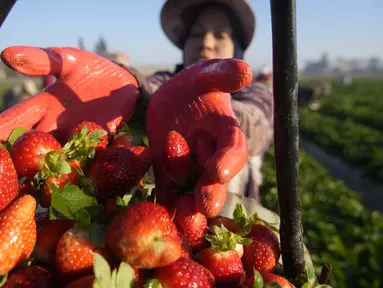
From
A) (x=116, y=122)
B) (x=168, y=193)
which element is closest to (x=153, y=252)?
(x=168, y=193)

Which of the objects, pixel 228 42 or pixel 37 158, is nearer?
pixel 37 158

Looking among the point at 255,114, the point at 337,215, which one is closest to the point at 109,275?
the point at 255,114

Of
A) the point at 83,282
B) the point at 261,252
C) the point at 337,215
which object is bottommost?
the point at 337,215

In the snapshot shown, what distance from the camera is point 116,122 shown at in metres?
1.31

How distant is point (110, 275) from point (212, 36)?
1.64 metres

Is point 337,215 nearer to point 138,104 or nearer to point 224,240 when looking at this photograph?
point 138,104

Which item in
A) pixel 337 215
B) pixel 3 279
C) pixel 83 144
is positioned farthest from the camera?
pixel 337 215

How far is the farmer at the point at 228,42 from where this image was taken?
211 cm

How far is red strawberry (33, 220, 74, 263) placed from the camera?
902 mm

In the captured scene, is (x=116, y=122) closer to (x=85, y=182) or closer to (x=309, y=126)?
(x=85, y=182)

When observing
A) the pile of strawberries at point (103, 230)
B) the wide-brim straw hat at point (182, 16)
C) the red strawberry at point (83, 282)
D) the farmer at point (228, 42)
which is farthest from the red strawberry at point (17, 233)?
the wide-brim straw hat at point (182, 16)

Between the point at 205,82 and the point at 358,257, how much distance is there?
3526 millimetres

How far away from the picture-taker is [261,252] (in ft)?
3.31

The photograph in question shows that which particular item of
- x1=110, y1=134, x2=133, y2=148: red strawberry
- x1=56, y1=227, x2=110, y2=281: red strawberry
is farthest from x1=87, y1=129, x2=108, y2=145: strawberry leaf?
x1=56, y1=227, x2=110, y2=281: red strawberry
